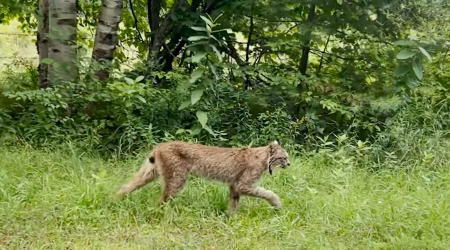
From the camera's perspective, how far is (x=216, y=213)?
598cm

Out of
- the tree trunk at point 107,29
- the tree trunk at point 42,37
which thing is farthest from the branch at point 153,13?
the tree trunk at point 42,37

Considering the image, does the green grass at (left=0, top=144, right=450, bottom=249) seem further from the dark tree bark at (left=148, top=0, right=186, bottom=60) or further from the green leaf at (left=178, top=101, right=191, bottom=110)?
the dark tree bark at (left=148, top=0, right=186, bottom=60)

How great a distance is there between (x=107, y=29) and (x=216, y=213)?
3.79m

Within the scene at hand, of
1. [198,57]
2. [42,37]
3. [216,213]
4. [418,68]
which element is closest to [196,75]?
[198,57]

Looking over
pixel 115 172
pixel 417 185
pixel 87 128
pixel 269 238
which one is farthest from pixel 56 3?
pixel 417 185

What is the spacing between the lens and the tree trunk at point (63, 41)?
27.0 feet

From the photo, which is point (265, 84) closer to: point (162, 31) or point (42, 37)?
point (162, 31)

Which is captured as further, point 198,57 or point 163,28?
point 163,28

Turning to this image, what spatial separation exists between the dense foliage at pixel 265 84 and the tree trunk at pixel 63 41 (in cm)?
16

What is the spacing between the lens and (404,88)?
8148mm

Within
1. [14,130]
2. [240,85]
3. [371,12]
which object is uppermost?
[371,12]

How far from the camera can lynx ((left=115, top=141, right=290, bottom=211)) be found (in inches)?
239

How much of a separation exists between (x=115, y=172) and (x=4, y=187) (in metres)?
1.29

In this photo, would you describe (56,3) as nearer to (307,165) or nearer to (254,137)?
(254,137)
